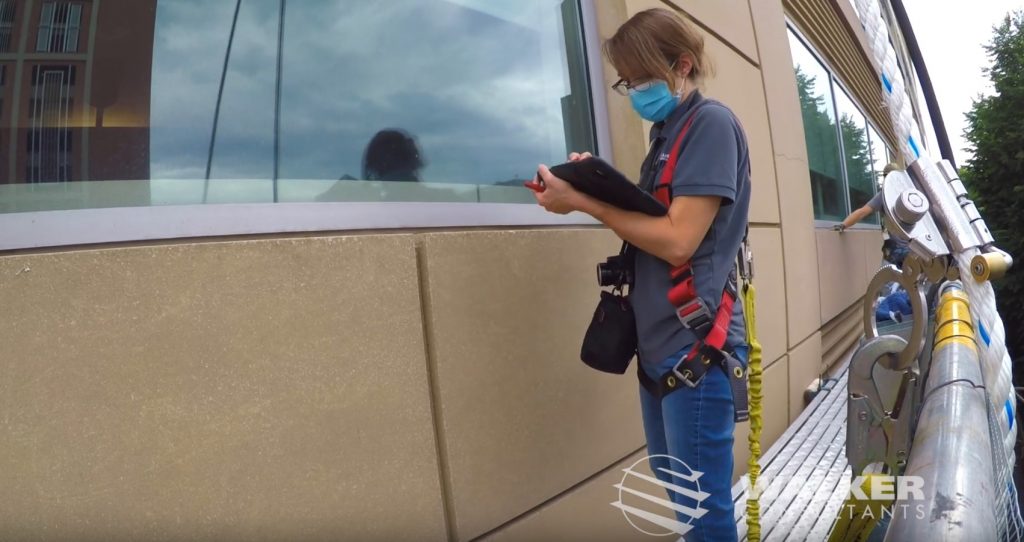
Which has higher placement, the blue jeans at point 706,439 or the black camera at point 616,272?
the black camera at point 616,272

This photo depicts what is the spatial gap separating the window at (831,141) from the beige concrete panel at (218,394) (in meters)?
4.79

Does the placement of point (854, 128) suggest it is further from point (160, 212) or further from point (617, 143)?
point (160, 212)

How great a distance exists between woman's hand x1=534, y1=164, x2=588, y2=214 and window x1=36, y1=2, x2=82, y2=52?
99 cm

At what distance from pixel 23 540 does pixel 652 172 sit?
147 cm

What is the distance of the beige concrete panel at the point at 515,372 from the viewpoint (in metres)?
1.87

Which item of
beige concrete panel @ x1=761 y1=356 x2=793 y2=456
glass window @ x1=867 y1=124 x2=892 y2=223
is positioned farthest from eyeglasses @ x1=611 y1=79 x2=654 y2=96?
glass window @ x1=867 y1=124 x2=892 y2=223

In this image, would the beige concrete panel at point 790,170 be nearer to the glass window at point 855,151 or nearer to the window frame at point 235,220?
the window frame at point 235,220

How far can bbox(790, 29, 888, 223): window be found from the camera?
20.3 ft

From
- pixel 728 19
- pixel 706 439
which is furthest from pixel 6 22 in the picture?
pixel 728 19

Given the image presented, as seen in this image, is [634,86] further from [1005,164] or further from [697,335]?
[1005,164]

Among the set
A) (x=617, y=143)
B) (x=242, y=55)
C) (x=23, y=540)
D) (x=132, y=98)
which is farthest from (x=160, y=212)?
(x=617, y=143)

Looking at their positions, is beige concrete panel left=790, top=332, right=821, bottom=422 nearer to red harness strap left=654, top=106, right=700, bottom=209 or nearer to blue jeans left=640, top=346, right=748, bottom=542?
blue jeans left=640, top=346, right=748, bottom=542

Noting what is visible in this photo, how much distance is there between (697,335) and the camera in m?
1.68

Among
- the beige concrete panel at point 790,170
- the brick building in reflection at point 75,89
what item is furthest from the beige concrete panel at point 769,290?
the brick building in reflection at point 75,89
